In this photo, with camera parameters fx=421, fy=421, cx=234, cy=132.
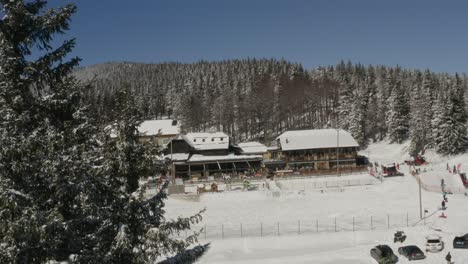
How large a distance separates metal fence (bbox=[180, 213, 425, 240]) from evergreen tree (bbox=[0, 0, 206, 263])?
2676 cm

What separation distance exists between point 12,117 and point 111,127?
2.30 meters

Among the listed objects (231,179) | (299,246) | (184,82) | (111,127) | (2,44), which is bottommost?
(299,246)

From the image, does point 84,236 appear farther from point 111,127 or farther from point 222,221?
point 222,221

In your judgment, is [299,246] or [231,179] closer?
[299,246]

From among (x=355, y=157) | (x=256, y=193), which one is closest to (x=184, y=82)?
(x=355, y=157)

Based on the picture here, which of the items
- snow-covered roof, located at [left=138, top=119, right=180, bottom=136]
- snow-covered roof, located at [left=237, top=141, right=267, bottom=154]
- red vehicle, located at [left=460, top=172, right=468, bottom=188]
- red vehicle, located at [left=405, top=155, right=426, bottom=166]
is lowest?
red vehicle, located at [left=460, top=172, right=468, bottom=188]

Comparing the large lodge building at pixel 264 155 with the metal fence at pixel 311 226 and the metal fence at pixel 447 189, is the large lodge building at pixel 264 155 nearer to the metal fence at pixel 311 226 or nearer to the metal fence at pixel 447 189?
the metal fence at pixel 447 189

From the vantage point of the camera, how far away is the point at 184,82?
170625mm

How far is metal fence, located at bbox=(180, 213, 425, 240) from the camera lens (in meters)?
36.8

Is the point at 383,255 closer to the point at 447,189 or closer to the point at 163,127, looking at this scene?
the point at 447,189

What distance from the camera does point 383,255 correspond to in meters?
27.9

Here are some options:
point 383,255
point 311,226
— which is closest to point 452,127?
point 311,226

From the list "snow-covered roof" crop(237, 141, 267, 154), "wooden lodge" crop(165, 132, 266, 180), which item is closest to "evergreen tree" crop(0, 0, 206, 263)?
"wooden lodge" crop(165, 132, 266, 180)

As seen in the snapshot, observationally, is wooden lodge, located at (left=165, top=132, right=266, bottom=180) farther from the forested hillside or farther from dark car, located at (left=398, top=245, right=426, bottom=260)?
dark car, located at (left=398, top=245, right=426, bottom=260)
